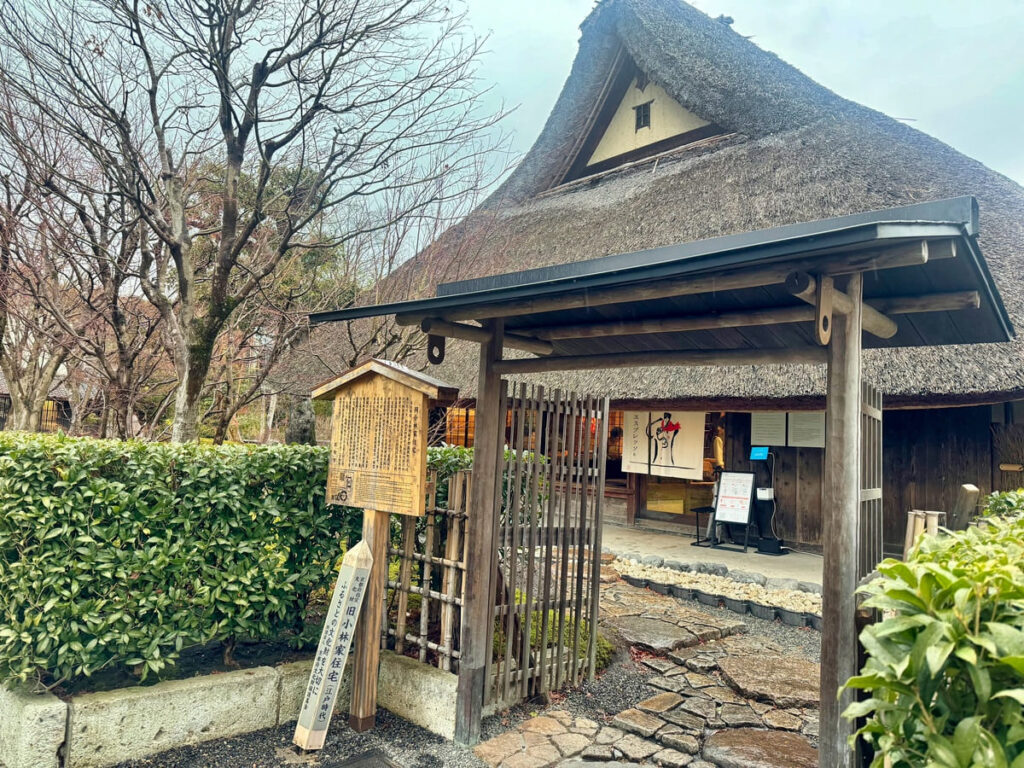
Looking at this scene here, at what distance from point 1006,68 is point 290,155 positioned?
4344cm

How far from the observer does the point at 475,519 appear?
3.46m

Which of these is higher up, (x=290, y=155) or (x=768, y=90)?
(x=768, y=90)

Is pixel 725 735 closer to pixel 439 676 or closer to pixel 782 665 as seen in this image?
pixel 782 665

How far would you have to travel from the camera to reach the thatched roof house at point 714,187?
6.81 m

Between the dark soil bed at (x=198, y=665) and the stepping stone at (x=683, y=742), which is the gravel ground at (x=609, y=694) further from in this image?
the dark soil bed at (x=198, y=665)

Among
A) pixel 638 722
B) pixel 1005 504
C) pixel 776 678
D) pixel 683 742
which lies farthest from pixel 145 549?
pixel 1005 504

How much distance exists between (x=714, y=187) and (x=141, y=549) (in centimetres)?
896

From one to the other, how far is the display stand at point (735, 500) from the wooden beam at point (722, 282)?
607 cm

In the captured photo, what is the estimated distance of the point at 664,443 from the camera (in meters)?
9.47

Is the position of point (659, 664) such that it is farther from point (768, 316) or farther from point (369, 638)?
point (768, 316)

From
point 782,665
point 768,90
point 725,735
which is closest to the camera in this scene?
point 725,735

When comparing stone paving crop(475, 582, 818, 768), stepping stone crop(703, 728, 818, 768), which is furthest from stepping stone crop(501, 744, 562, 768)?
stepping stone crop(703, 728, 818, 768)

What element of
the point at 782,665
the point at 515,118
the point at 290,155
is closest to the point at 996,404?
the point at 782,665

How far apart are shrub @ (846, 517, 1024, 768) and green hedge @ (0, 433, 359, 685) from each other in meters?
3.11
